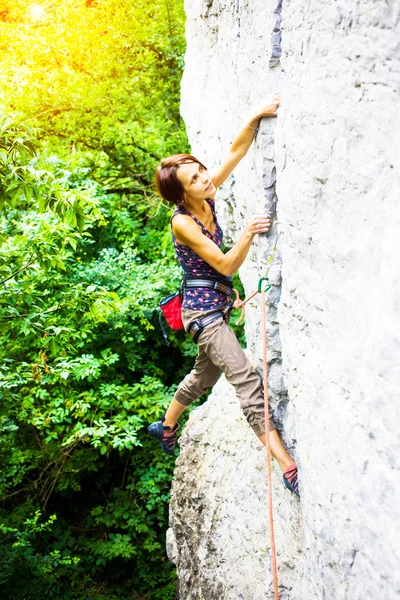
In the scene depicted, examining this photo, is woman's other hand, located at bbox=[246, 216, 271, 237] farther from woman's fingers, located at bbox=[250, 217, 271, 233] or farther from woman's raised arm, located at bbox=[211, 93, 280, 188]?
woman's raised arm, located at bbox=[211, 93, 280, 188]

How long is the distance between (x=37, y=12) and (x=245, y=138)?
6.03 metres

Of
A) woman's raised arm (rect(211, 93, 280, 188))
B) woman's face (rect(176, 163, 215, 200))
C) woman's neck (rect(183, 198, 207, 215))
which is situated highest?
woman's raised arm (rect(211, 93, 280, 188))

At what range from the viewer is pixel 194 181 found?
260cm

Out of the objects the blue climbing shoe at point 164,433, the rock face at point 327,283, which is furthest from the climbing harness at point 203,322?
the blue climbing shoe at point 164,433

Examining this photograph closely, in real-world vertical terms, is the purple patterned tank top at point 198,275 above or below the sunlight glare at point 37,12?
below

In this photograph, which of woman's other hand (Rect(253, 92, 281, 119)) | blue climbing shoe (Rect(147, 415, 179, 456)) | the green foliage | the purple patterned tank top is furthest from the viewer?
the green foliage

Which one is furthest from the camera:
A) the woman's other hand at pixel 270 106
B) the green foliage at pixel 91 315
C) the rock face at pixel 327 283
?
the green foliage at pixel 91 315

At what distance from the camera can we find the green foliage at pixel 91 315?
496cm

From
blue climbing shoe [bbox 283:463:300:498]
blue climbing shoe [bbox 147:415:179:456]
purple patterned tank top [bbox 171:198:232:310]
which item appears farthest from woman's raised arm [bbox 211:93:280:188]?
blue climbing shoe [bbox 147:415:179:456]

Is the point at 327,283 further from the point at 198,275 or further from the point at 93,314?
the point at 93,314

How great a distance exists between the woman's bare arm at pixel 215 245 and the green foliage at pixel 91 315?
3.31 ft

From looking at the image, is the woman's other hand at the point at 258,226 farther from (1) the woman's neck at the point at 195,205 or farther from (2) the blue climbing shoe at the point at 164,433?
(2) the blue climbing shoe at the point at 164,433

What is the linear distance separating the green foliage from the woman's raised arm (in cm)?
104

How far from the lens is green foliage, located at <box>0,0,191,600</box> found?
16.3 ft
